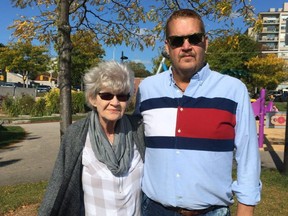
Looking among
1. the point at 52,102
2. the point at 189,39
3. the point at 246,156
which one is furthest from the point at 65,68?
the point at 52,102

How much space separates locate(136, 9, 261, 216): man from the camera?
78.9 inches

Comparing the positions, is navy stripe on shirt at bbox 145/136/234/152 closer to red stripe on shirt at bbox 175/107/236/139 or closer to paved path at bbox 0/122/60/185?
red stripe on shirt at bbox 175/107/236/139

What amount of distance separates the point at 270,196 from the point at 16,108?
18.9 m

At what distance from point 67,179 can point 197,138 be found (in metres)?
0.87

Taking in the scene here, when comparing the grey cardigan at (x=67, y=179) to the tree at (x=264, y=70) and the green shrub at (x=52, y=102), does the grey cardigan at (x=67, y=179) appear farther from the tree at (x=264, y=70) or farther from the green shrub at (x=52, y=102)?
the tree at (x=264, y=70)

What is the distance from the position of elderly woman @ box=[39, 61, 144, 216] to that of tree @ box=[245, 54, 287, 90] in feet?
162

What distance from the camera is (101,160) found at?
230 cm

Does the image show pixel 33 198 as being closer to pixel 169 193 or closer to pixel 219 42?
pixel 219 42

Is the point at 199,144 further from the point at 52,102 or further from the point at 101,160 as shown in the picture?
the point at 52,102

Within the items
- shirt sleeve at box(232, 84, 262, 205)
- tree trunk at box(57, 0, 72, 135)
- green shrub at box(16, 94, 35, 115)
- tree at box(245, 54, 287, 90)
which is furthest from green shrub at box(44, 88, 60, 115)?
tree at box(245, 54, 287, 90)

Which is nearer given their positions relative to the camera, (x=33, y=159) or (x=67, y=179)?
(x=67, y=179)

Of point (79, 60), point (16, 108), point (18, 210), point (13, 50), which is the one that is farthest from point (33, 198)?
point (13, 50)

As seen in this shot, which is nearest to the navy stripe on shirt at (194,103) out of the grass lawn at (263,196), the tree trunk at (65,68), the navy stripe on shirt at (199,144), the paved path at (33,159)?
the navy stripe on shirt at (199,144)

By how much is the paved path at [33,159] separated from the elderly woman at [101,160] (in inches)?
189
